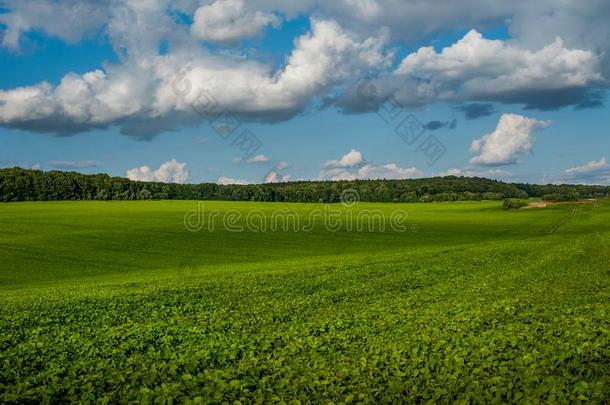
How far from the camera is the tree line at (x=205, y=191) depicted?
443 ft

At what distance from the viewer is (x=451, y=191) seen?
18550cm

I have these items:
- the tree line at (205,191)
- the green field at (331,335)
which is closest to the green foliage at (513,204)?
the tree line at (205,191)

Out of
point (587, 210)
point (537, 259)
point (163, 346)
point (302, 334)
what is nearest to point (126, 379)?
point (163, 346)

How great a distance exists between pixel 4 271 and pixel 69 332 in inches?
1297

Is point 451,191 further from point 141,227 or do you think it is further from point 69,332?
point 69,332

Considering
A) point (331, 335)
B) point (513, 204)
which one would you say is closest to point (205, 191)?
point (513, 204)

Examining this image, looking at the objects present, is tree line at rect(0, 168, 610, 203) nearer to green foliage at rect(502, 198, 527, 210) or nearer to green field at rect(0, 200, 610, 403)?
green foliage at rect(502, 198, 527, 210)

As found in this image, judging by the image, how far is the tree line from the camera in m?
135

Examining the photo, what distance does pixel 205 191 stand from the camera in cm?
17175

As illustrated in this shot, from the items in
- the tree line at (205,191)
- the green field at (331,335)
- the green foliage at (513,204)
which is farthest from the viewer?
the tree line at (205,191)

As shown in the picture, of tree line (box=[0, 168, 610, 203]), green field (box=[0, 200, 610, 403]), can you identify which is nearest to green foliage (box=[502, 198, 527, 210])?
tree line (box=[0, 168, 610, 203])

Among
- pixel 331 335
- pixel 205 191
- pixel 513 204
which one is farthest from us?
pixel 205 191

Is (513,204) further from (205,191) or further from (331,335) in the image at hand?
(331,335)

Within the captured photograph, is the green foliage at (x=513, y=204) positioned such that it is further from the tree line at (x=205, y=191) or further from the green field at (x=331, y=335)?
the green field at (x=331, y=335)
